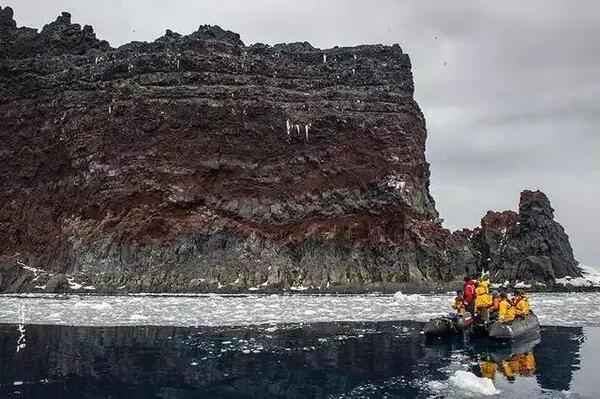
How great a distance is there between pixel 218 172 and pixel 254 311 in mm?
35268

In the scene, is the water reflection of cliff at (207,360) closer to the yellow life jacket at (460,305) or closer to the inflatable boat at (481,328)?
the inflatable boat at (481,328)

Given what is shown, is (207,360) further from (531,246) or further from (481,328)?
(531,246)

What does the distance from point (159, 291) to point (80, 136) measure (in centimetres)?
2189

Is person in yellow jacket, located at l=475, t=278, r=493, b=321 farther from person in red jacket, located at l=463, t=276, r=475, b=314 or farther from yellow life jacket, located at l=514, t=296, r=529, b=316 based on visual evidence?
yellow life jacket, located at l=514, t=296, r=529, b=316

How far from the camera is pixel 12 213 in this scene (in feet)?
228

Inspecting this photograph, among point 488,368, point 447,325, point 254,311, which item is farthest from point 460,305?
point 254,311

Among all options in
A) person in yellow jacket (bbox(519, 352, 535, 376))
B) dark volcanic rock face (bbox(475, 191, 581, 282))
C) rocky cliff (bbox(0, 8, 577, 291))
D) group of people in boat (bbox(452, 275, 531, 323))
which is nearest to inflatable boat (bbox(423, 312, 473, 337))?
group of people in boat (bbox(452, 275, 531, 323))

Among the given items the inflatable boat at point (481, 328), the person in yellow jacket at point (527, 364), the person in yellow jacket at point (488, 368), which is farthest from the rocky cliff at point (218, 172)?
the person in yellow jacket at point (488, 368)

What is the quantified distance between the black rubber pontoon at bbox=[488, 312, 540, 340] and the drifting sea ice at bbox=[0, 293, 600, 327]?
551cm

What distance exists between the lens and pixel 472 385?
50.7 ft

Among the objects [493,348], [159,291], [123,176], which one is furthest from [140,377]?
[123,176]

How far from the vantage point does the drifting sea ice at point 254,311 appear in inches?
1220

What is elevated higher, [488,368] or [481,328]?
[481,328]

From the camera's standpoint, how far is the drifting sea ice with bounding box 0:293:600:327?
3100cm
